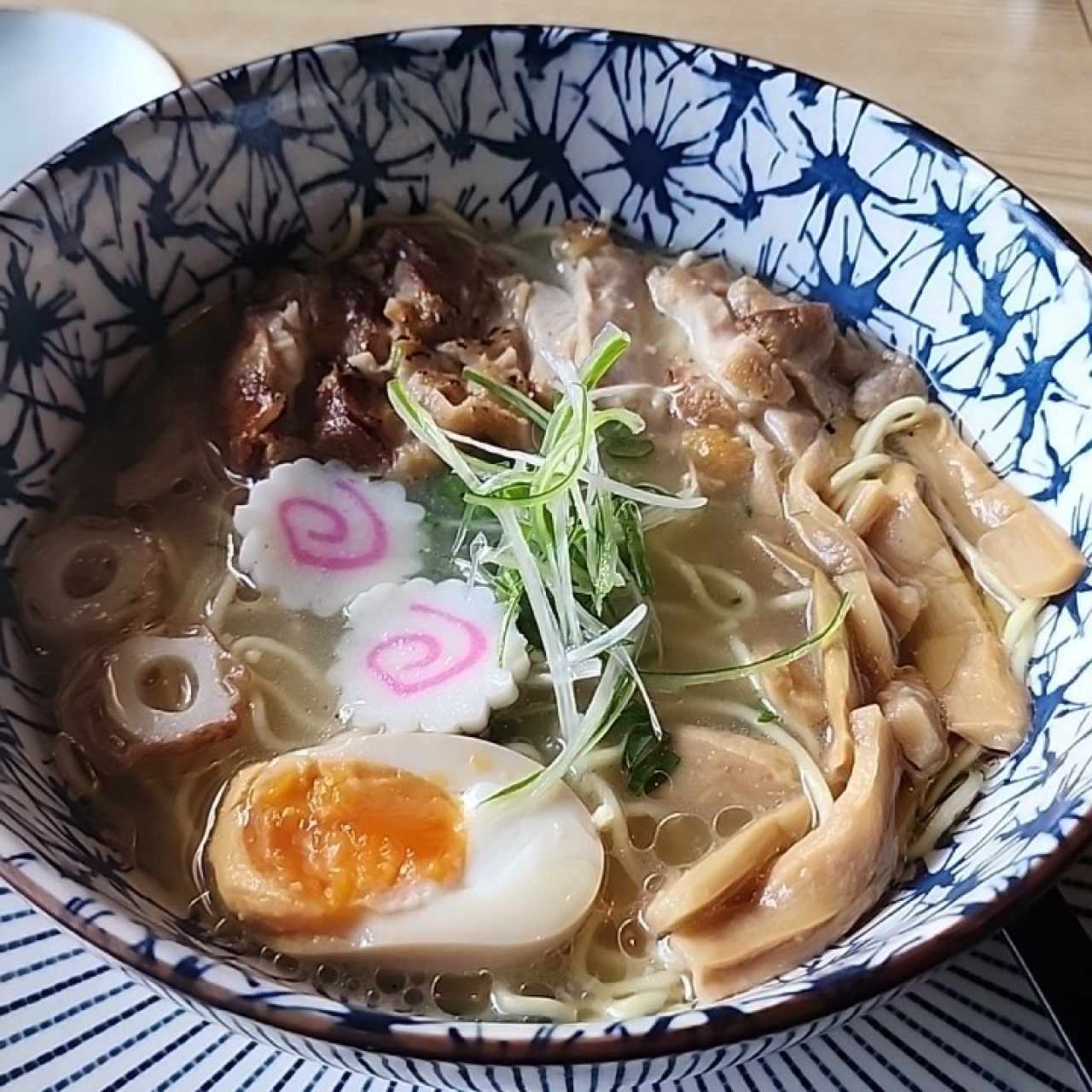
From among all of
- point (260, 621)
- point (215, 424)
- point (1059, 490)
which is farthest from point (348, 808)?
point (1059, 490)

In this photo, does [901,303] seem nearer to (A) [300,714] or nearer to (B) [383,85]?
(B) [383,85]

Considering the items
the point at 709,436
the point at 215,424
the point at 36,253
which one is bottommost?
the point at 709,436

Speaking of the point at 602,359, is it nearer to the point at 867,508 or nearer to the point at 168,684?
the point at 867,508

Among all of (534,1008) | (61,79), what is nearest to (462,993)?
(534,1008)

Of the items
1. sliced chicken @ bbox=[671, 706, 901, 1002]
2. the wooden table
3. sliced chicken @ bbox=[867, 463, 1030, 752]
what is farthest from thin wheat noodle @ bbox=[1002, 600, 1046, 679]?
the wooden table

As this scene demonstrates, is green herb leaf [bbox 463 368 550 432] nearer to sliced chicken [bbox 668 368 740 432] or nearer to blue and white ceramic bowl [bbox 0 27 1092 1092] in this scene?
sliced chicken [bbox 668 368 740 432]

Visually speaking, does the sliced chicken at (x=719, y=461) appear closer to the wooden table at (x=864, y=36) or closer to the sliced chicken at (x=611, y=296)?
the sliced chicken at (x=611, y=296)

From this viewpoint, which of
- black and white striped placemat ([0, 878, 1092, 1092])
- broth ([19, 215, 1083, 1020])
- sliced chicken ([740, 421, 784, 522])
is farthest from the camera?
sliced chicken ([740, 421, 784, 522])
